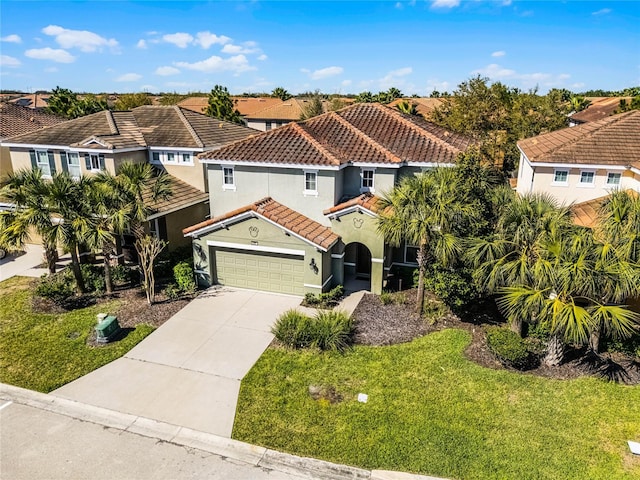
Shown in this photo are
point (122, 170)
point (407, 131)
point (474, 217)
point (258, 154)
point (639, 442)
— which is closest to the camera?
point (639, 442)

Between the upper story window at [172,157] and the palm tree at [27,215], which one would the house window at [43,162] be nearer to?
the upper story window at [172,157]

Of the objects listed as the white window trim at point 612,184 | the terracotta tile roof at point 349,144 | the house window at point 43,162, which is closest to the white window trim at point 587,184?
the white window trim at point 612,184

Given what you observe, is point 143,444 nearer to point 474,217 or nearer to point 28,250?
point 474,217

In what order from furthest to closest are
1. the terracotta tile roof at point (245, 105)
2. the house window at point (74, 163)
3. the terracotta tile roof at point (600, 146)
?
the terracotta tile roof at point (245, 105) → the house window at point (74, 163) → the terracotta tile roof at point (600, 146)

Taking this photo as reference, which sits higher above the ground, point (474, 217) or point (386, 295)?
point (474, 217)

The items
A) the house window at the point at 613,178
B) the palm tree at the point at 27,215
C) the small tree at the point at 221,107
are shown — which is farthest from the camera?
the small tree at the point at 221,107

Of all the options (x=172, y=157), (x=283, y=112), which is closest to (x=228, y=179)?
(x=172, y=157)

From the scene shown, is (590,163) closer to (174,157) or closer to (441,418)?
(441,418)

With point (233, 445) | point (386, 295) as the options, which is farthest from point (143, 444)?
point (386, 295)
